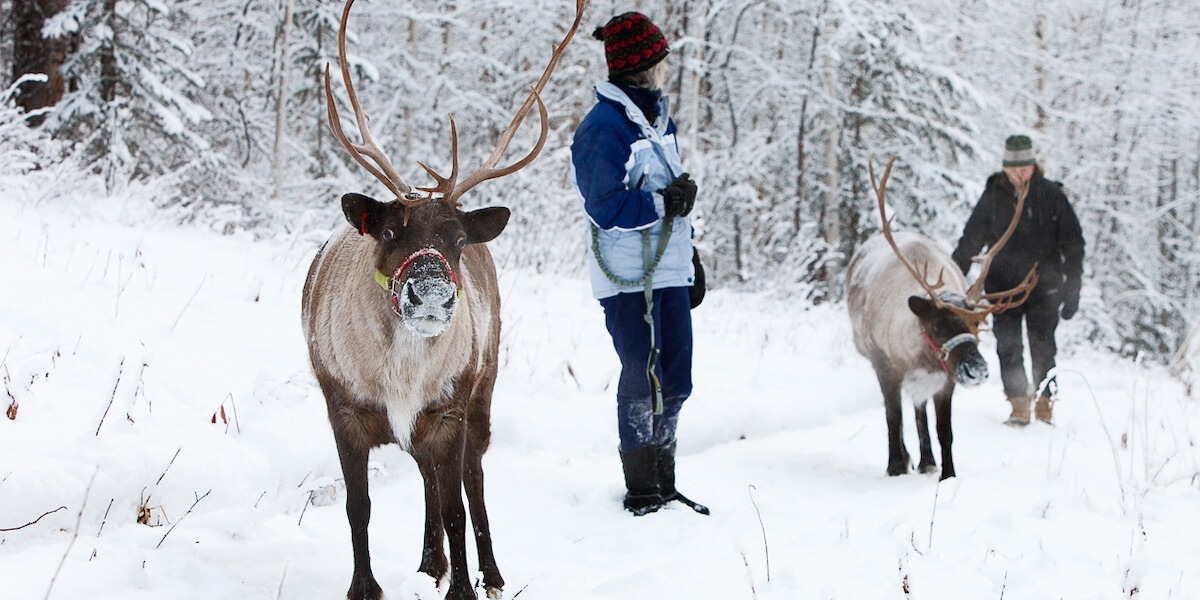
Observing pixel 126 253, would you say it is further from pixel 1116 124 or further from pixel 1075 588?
pixel 1116 124

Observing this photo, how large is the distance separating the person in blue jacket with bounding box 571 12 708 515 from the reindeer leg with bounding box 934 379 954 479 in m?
1.69

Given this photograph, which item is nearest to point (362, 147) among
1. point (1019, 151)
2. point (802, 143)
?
point (1019, 151)

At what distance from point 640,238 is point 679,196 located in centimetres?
28

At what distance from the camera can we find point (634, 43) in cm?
411

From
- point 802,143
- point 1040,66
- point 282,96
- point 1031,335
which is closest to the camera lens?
point 1031,335

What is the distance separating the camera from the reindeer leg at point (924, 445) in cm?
551

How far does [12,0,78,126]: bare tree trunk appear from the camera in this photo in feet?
29.7

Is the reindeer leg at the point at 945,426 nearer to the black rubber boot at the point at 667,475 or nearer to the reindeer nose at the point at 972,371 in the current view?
the reindeer nose at the point at 972,371

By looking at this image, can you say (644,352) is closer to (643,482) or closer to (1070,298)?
(643,482)

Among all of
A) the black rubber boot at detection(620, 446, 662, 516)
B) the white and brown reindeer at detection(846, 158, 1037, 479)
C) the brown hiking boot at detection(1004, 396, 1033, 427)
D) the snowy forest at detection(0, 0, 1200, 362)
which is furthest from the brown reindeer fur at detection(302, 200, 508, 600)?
the snowy forest at detection(0, 0, 1200, 362)

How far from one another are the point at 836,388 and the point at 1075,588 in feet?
14.7

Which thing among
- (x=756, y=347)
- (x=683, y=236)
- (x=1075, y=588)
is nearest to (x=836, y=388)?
(x=756, y=347)

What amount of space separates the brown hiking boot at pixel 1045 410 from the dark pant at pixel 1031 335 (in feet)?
0.41

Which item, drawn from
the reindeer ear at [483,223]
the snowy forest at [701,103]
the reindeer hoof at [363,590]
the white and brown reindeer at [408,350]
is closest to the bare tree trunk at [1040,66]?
the snowy forest at [701,103]
